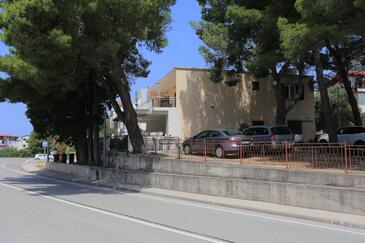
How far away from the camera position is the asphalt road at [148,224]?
31.7ft

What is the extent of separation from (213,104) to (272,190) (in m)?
26.3

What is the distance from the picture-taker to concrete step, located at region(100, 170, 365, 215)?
13281 millimetres

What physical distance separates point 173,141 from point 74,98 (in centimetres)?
794

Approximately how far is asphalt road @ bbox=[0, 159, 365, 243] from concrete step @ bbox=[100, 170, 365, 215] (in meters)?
1.54

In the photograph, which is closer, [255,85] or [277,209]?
[277,209]

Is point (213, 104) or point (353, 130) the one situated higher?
point (213, 104)

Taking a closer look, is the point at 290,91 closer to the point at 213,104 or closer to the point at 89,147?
the point at 213,104

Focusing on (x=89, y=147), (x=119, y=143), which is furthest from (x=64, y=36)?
(x=89, y=147)

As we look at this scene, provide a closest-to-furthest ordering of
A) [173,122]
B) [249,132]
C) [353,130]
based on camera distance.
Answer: [249,132], [353,130], [173,122]

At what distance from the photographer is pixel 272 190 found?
15.5 meters

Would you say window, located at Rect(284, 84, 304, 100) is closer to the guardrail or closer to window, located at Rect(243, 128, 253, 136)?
window, located at Rect(243, 128, 253, 136)

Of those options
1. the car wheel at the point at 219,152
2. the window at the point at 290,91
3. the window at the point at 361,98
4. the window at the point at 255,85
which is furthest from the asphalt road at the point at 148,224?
the window at the point at 361,98

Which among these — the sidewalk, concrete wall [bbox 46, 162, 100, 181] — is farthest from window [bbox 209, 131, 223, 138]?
the sidewalk

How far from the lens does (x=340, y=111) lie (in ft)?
186
